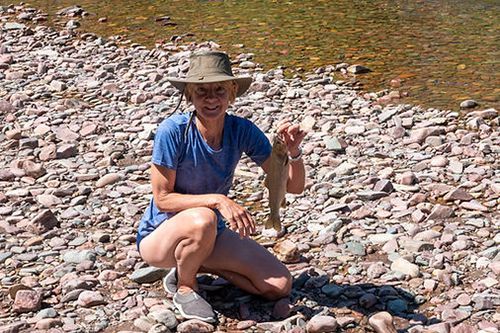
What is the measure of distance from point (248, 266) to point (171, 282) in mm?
553

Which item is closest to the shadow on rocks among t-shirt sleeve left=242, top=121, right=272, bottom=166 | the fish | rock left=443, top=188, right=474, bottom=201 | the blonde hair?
the fish

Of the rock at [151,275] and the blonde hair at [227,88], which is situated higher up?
the blonde hair at [227,88]

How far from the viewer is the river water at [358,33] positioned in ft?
37.9

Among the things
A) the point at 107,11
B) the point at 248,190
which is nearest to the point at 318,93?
the point at 248,190

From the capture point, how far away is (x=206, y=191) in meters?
5.70

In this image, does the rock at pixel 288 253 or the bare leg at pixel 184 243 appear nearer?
the bare leg at pixel 184 243

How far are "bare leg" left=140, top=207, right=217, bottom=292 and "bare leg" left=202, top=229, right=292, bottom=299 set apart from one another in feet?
0.60

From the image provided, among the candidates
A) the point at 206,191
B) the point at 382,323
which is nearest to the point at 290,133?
the point at 206,191

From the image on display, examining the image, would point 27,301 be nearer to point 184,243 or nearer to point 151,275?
point 151,275

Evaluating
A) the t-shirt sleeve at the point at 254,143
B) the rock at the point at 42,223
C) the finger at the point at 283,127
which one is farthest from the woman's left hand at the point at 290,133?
the rock at the point at 42,223

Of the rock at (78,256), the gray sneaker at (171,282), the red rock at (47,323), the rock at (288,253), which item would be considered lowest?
the rock at (288,253)

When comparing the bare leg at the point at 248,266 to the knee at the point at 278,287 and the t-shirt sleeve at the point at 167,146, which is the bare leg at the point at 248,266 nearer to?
the knee at the point at 278,287

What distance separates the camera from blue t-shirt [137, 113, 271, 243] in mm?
5480

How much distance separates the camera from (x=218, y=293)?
19.8ft
